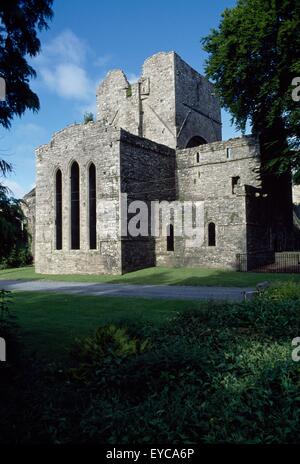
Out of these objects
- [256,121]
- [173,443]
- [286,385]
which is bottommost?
[173,443]

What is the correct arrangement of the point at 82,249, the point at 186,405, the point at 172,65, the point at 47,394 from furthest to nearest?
the point at 172,65 < the point at 82,249 < the point at 47,394 < the point at 186,405

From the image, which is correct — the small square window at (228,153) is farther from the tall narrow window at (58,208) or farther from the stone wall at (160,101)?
the tall narrow window at (58,208)

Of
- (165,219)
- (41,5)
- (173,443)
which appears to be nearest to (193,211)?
(165,219)

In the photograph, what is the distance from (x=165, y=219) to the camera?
24562 mm

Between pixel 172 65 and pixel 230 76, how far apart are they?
11940mm

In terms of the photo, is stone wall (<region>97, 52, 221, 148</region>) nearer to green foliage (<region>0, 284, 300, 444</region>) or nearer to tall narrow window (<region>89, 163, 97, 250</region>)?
tall narrow window (<region>89, 163, 97, 250</region>)

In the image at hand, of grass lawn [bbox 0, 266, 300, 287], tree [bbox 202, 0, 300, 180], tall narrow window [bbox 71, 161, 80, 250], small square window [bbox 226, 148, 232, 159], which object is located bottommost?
grass lawn [bbox 0, 266, 300, 287]

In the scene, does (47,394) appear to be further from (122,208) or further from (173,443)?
(122,208)

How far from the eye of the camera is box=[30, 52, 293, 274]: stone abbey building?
22281 mm

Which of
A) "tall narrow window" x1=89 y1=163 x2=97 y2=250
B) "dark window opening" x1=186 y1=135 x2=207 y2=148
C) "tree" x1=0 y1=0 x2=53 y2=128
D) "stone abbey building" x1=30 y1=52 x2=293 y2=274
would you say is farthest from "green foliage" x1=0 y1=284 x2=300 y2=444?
"dark window opening" x1=186 y1=135 x2=207 y2=148

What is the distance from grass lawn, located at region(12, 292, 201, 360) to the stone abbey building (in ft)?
33.1

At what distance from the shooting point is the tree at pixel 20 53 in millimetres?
5562

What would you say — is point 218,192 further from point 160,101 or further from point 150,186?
point 160,101

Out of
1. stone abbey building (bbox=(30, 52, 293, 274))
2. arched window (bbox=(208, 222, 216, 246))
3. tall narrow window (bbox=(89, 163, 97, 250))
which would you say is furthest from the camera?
tall narrow window (bbox=(89, 163, 97, 250))
